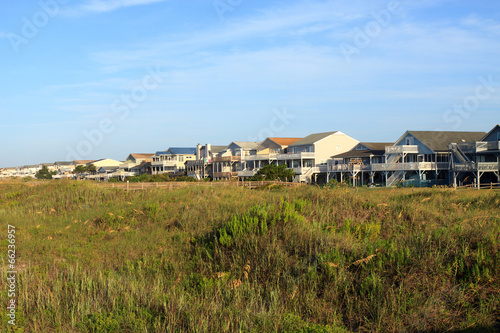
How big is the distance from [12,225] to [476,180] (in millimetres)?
45610

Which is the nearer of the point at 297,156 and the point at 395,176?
the point at 395,176

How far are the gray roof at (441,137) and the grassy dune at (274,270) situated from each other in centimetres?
4186

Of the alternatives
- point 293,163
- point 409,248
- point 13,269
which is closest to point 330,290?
point 409,248

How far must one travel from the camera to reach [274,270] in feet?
34.6

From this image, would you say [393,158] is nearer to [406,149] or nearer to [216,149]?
[406,149]

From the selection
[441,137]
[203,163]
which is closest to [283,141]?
[203,163]

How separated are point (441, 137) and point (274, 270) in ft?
179

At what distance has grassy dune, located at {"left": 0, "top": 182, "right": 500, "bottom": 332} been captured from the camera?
8.24 m

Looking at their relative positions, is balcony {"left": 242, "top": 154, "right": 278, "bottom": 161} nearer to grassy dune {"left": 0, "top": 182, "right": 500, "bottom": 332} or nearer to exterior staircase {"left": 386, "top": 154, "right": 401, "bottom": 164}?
exterior staircase {"left": 386, "top": 154, "right": 401, "bottom": 164}

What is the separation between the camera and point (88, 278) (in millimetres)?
10102

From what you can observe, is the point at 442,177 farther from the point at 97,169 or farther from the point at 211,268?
the point at 97,169

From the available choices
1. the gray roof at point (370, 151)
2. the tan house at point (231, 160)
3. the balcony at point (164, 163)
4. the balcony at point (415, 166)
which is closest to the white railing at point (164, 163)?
the balcony at point (164, 163)

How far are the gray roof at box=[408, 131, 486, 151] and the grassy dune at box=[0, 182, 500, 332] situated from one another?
41863 millimetres

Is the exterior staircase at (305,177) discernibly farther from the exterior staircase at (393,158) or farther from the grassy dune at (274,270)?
the grassy dune at (274,270)
